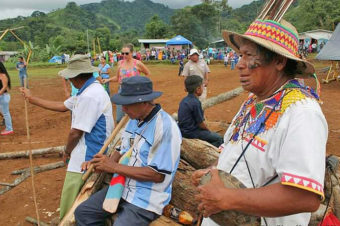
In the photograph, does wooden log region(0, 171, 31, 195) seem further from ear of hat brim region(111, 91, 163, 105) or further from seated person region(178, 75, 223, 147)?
ear of hat brim region(111, 91, 163, 105)

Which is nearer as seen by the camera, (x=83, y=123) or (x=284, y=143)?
(x=284, y=143)

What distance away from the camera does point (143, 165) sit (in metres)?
2.52

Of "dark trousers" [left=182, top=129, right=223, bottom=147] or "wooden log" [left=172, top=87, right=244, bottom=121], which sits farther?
"wooden log" [left=172, top=87, right=244, bottom=121]

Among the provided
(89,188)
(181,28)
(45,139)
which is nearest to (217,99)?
(45,139)

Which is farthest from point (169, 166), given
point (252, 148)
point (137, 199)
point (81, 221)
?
point (252, 148)

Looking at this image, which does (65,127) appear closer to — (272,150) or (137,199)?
(137,199)

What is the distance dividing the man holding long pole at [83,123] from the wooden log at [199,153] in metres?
1.09

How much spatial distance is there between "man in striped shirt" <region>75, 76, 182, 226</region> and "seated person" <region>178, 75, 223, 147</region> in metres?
1.97

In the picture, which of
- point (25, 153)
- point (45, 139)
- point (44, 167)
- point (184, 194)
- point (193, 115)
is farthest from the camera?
point (45, 139)

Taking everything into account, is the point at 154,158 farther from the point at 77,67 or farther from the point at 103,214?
the point at 77,67

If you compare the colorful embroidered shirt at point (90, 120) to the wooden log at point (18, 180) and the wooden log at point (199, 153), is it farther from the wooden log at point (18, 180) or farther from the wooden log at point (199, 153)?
the wooden log at point (18, 180)

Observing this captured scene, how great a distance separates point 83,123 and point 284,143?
7.50ft

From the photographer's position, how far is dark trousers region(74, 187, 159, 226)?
95.4 inches

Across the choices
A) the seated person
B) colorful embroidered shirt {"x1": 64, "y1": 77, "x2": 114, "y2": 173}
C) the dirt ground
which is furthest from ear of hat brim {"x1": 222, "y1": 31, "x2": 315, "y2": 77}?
the dirt ground
